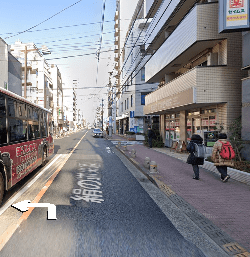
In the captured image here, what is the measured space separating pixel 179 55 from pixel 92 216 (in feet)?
35.9

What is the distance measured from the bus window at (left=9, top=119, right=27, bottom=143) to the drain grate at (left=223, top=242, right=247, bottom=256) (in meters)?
4.90

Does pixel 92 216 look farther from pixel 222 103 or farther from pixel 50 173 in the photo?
pixel 222 103

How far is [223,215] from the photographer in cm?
403

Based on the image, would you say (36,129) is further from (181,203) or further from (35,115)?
(181,203)

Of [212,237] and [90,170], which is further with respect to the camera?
[90,170]

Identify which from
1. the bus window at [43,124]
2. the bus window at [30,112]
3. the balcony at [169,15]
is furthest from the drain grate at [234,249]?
the balcony at [169,15]

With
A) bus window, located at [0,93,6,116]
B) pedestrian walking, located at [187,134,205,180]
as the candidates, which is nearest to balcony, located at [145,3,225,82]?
pedestrian walking, located at [187,134,205,180]

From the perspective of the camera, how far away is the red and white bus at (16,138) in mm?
4391

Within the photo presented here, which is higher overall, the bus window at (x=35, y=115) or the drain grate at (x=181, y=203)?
the bus window at (x=35, y=115)

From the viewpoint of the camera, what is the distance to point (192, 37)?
10133 mm

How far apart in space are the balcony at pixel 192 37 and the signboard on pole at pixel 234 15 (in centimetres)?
176

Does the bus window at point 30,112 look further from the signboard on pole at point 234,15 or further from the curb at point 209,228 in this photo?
the signboard on pole at point 234,15

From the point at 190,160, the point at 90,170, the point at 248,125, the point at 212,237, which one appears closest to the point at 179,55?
the point at 248,125

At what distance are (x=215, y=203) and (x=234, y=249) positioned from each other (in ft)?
5.97
